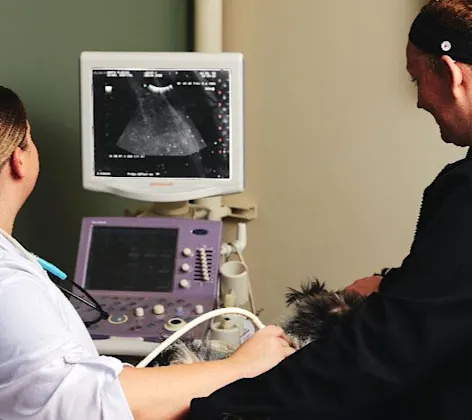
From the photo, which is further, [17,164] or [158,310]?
[158,310]

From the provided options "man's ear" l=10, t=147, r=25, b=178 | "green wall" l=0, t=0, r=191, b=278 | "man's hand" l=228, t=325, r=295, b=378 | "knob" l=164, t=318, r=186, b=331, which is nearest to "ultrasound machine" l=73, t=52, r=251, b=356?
"knob" l=164, t=318, r=186, b=331

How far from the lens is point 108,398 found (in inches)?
43.6

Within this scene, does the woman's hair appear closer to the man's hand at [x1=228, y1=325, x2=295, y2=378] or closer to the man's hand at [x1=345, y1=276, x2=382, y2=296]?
the man's hand at [x1=228, y1=325, x2=295, y2=378]

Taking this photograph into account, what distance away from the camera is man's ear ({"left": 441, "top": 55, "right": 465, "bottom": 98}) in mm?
1334

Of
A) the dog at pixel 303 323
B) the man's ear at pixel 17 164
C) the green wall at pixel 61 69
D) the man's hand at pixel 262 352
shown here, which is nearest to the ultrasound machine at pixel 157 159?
the green wall at pixel 61 69

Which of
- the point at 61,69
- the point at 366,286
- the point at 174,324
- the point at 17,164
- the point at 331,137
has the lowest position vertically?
the point at 174,324

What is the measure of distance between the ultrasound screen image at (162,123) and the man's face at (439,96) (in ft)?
2.33

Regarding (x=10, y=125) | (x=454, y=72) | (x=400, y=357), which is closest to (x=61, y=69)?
(x=10, y=125)

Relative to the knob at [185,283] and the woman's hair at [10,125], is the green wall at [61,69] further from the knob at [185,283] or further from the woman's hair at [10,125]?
the woman's hair at [10,125]

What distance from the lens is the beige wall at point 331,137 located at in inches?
100

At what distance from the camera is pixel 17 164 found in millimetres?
1262

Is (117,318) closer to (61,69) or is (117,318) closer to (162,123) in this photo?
(162,123)

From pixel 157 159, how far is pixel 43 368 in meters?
1.11

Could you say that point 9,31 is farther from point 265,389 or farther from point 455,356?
point 455,356
